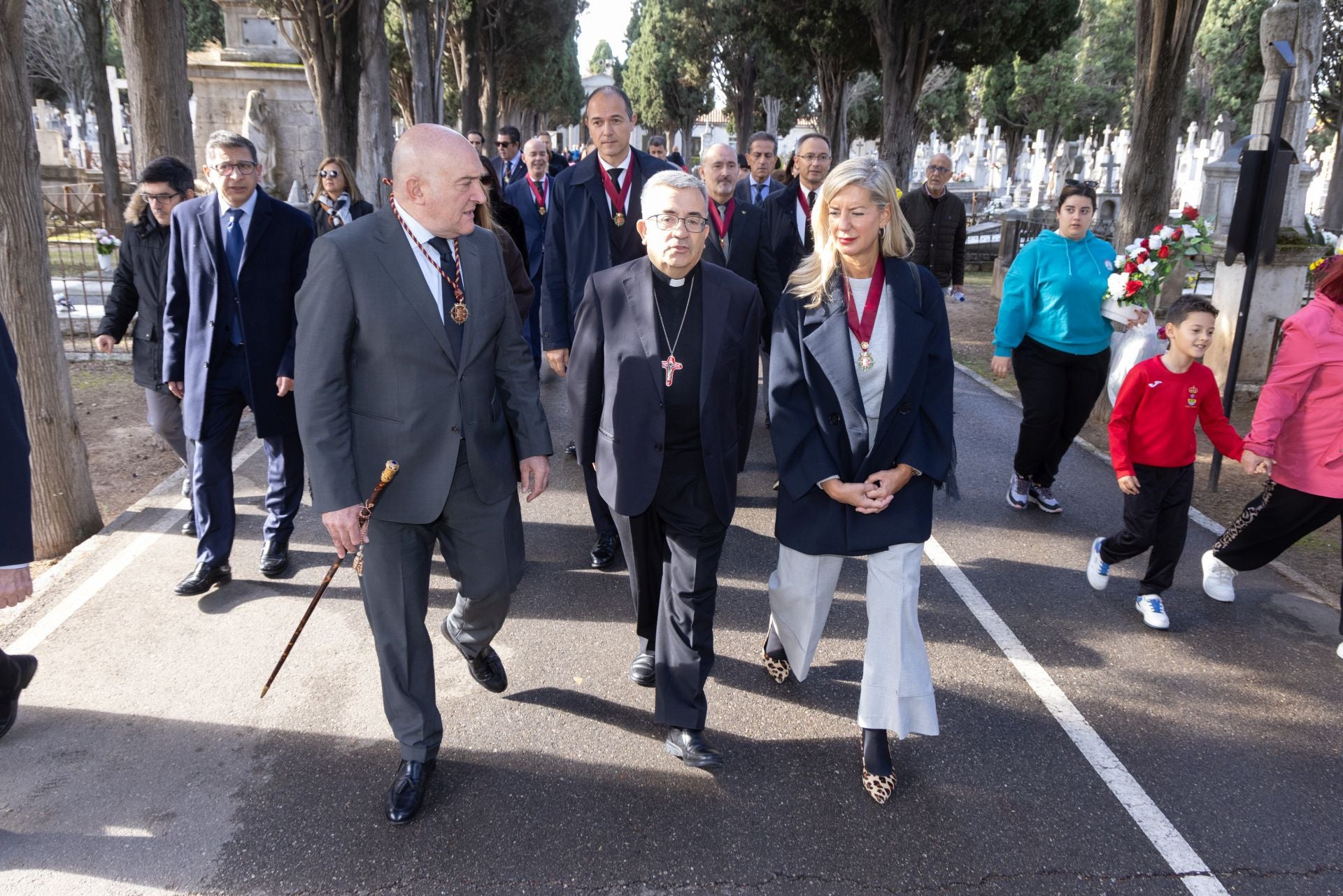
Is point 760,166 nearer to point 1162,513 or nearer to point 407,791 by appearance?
point 1162,513

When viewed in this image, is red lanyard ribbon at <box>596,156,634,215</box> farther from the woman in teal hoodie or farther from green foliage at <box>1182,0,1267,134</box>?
green foliage at <box>1182,0,1267,134</box>

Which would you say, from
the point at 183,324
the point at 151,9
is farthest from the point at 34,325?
the point at 151,9

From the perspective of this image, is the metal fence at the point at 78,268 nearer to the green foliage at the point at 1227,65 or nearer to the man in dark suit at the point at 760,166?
the man in dark suit at the point at 760,166

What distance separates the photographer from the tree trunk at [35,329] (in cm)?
529

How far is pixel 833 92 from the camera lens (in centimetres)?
2694

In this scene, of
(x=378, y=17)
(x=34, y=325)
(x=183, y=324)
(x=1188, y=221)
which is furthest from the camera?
(x=378, y=17)

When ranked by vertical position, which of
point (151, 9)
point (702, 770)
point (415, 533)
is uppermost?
point (151, 9)

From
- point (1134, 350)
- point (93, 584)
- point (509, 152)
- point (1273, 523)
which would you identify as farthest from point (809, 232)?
point (509, 152)

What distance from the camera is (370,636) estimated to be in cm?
457

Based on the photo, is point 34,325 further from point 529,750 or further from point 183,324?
point 529,750

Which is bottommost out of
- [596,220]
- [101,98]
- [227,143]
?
[596,220]

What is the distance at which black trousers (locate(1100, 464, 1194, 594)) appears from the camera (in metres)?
4.68

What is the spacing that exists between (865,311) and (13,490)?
2.73m

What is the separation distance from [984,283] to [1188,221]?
13569 millimetres
